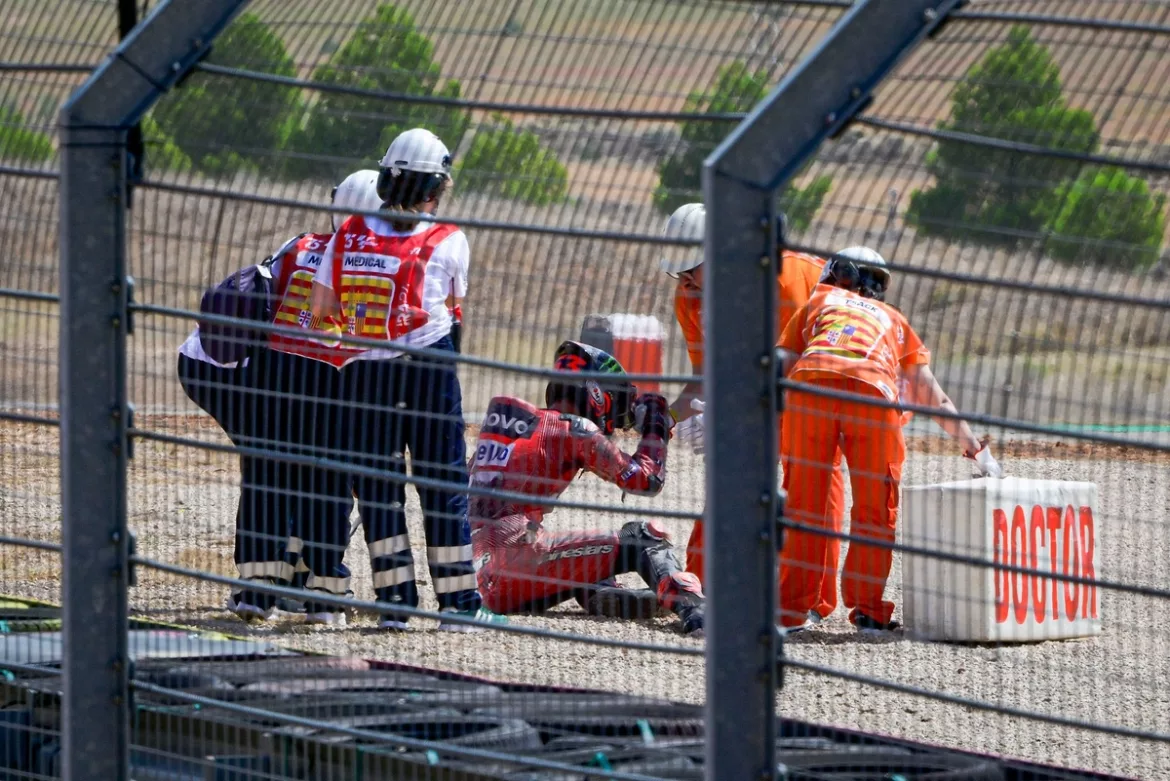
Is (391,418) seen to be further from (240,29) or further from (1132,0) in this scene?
(1132,0)

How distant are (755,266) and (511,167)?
2.64 feet

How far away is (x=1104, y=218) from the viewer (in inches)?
103

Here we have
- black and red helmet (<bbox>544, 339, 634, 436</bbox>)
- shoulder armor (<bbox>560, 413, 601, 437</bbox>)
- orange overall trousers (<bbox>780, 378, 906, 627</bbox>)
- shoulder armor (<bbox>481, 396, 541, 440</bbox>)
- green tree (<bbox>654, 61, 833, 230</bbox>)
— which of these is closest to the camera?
green tree (<bbox>654, 61, 833, 230</bbox>)

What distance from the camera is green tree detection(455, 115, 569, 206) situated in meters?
3.09

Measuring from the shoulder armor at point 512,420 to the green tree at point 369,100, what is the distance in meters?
A: 3.12

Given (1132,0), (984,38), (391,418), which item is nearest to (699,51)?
(984,38)

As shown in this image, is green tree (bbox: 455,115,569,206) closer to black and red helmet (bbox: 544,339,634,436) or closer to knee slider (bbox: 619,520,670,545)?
black and red helmet (bbox: 544,339,634,436)

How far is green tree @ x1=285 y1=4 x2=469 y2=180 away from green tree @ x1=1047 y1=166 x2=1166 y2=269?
1165 millimetres

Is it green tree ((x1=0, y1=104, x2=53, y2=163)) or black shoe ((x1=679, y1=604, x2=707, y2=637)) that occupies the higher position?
green tree ((x1=0, y1=104, x2=53, y2=163))

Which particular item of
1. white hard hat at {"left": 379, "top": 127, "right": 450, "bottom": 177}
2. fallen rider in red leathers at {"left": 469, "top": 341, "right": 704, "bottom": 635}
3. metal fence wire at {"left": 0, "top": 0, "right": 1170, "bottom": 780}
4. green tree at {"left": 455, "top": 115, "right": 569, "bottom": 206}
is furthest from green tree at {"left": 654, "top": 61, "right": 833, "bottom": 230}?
fallen rider in red leathers at {"left": 469, "top": 341, "right": 704, "bottom": 635}

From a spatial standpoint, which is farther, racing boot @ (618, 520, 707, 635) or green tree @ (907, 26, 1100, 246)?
racing boot @ (618, 520, 707, 635)

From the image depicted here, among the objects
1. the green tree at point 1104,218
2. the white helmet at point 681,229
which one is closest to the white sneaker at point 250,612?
the white helmet at point 681,229

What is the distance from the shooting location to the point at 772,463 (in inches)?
99.0

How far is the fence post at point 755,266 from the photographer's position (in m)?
2.48
